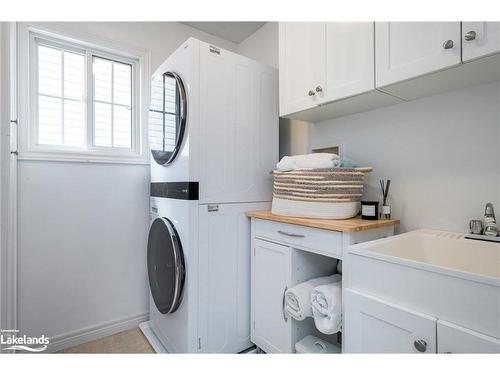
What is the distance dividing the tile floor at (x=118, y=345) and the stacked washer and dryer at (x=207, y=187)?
10 centimetres

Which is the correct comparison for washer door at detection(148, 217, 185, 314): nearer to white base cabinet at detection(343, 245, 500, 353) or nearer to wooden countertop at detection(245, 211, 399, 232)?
wooden countertop at detection(245, 211, 399, 232)

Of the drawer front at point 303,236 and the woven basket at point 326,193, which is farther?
the woven basket at point 326,193

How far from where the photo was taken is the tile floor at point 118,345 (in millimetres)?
1762

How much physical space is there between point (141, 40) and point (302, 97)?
1.44 metres

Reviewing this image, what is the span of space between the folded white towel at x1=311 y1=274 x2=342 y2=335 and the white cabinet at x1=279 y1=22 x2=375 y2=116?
0.98 meters

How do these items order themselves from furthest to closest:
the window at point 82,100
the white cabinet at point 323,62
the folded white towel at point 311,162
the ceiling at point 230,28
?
the ceiling at point 230,28, the window at point 82,100, the folded white towel at point 311,162, the white cabinet at point 323,62

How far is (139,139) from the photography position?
210 cm

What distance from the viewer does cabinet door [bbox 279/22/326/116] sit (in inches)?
57.5

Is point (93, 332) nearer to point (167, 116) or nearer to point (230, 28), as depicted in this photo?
point (167, 116)

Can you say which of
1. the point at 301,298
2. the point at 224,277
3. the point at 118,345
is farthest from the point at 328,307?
the point at 118,345

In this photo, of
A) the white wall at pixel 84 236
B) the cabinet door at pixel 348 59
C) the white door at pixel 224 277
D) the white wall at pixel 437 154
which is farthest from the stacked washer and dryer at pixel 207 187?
the white wall at pixel 437 154

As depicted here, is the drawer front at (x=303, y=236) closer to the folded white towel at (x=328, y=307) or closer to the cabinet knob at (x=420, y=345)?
the folded white towel at (x=328, y=307)

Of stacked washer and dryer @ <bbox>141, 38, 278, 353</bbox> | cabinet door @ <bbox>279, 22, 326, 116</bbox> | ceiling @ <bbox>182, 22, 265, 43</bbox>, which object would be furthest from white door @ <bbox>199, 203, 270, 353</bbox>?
ceiling @ <bbox>182, 22, 265, 43</bbox>
